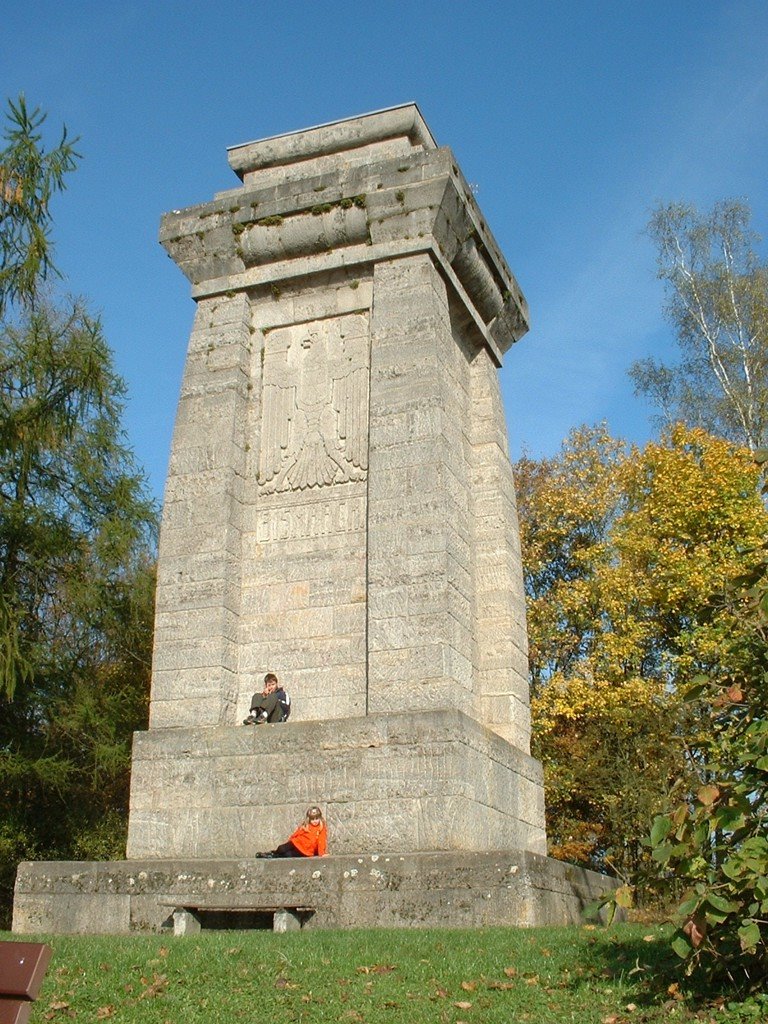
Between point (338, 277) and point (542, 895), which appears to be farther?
point (338, 277)

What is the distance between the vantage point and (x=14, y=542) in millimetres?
19250

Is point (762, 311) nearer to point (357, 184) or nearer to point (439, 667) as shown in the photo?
point (357, 184)

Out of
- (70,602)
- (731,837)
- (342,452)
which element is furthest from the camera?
(70,602)

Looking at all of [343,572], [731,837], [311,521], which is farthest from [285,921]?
[731,837]

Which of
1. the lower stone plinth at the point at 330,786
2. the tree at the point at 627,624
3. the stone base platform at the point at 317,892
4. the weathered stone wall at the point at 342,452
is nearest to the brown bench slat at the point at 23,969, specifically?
the stone base platform at the point at 317,892

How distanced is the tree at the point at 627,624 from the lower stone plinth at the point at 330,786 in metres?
10.7

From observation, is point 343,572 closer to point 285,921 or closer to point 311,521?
point 311,521

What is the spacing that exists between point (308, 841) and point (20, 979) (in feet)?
20.9

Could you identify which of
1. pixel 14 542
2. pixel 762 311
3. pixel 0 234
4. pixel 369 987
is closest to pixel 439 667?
pixel 369 987

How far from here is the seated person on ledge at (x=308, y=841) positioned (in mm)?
10422

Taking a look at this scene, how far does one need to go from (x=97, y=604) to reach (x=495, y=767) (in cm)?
1088

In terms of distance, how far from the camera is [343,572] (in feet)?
40.8

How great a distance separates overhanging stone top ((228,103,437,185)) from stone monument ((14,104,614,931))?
0.11 ft

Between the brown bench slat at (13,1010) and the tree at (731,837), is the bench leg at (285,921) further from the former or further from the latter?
the brown bench slat at (13,1010)
